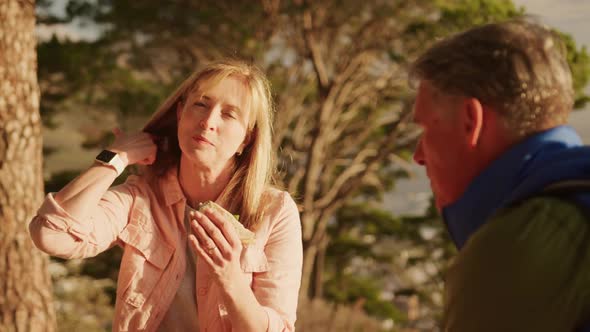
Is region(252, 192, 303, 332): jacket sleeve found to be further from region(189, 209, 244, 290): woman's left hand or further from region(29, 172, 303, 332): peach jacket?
region(189, 209, 244, 290): woman's left hand

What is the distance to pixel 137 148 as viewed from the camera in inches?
116

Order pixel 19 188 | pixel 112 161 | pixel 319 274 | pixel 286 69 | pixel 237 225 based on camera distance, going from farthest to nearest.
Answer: pixel 319 274
pixel 286 69
pixel 19 188
pixel 112 161
pixel 237 225

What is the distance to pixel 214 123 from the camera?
9.12ft

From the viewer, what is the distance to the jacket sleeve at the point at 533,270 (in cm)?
131

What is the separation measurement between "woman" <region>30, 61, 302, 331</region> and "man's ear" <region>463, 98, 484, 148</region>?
3.79 ft

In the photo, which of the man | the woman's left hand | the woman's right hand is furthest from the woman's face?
the man

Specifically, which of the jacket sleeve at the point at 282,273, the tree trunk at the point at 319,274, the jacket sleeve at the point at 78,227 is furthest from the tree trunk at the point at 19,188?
the tree trunk at the point at 319,274

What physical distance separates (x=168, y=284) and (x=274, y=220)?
1.28 ft

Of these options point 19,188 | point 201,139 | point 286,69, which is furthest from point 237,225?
point 286,69

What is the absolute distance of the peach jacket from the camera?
2.67 m

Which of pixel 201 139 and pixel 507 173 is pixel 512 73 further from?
pixel 201 139

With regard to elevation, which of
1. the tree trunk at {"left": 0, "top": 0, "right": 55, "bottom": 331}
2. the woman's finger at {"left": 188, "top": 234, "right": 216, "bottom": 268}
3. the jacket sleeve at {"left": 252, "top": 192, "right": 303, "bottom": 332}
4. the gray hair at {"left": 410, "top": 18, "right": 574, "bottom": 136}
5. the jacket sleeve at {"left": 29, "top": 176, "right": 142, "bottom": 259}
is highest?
the gray hair at {"left": 410, "top": 18, "right": 574, "bottom": 136}

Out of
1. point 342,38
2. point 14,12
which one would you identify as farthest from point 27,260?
point 342,38

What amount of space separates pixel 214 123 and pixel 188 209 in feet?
1.05
